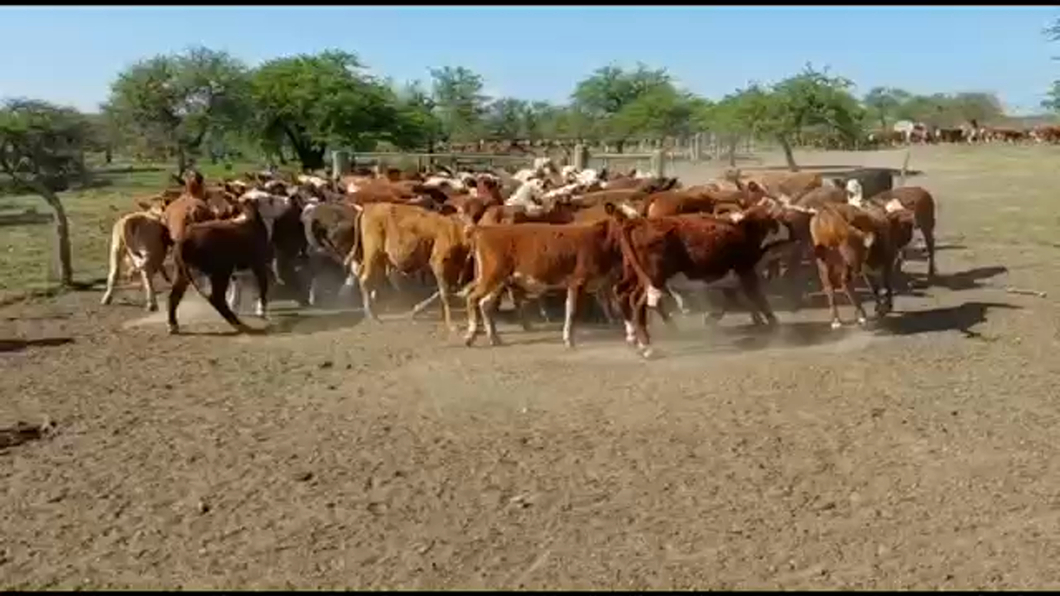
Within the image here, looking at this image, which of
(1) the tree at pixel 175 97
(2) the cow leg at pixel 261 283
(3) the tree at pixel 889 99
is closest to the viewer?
(2) the cow leg at pixel 261 283

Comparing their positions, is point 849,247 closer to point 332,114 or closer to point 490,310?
point 490,310

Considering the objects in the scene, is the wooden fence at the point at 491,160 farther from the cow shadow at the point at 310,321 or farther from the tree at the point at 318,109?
the cow shadow at the point at 310,321

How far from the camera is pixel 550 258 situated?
1027cm

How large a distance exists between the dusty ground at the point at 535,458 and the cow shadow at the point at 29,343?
0.06m

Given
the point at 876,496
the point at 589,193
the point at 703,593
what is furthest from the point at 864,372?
the point at 589,193

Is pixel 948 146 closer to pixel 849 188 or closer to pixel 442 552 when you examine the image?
pixel 849 188

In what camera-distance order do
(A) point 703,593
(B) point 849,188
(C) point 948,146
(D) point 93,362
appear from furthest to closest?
(C) point 948,146 → (B) point 849,188 → (D) point 93,362 → (A) point 703,593

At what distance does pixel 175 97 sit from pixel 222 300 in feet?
111

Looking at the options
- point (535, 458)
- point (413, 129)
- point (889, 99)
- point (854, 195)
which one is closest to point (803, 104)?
point (413, 129)

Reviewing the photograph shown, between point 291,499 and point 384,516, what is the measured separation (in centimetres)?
60

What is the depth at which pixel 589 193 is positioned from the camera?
14.6 m

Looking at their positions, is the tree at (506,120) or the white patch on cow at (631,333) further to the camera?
the tree at (506,120)

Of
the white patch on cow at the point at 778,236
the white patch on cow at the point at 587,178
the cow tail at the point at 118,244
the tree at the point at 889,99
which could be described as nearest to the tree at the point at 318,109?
the white patch on cow at the point at 587,178

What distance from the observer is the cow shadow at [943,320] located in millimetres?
11047
